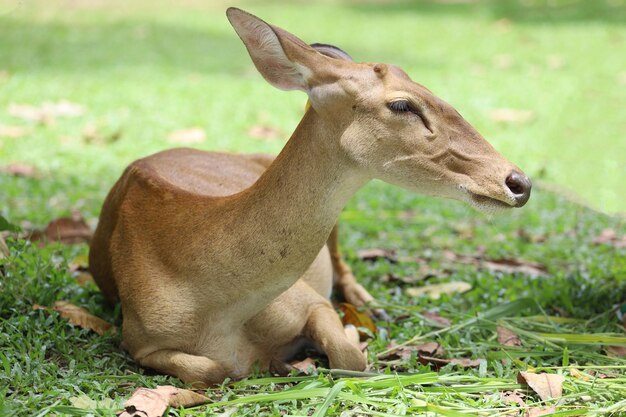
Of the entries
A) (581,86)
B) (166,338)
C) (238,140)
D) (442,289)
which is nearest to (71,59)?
(238,140)

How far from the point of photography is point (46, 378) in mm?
3170

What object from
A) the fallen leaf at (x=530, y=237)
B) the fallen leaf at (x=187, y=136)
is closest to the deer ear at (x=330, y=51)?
the fallen leaf at (x=530, y=237)

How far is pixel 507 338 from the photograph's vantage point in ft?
12.5

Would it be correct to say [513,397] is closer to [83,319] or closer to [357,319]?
[357,319]

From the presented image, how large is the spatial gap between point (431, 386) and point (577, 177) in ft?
15.1

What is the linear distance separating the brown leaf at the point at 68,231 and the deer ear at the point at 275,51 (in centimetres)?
221

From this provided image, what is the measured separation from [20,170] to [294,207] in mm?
3898

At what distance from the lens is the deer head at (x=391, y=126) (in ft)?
9.70

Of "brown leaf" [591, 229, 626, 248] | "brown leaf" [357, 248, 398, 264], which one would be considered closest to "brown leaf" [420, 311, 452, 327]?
"brown leaf" [357, 248, 398, 264]

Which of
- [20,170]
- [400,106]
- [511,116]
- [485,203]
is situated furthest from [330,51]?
[511,116]

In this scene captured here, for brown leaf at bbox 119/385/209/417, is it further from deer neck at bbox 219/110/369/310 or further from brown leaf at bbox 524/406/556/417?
brown leaf at bbox 524/406/556/417

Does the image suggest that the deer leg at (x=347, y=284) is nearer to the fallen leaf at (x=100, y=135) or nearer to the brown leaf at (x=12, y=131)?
the fallen leaf at (x=100, y=135)

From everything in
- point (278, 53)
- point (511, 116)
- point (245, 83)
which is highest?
point (278, 53)

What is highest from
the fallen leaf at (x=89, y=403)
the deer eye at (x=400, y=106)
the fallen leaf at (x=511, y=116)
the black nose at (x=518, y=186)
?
the deer eye at (x=400, y=106)
